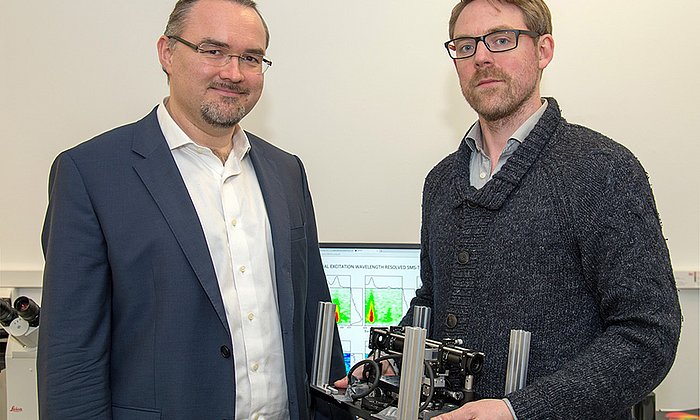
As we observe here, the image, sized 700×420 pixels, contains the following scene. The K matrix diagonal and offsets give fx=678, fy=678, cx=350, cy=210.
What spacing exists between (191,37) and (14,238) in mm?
1273

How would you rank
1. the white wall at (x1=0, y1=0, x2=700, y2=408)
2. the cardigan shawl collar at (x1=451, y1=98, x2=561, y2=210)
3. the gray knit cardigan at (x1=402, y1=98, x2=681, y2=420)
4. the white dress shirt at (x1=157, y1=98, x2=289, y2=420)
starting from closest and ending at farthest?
the gray knit cardigan at (x1=402, y1=98, x2=681, y2=420), the cardigan shawl collar at (x1=451, y1=98, x2=561, y2=210), the white dress shirt at (x1=157, y1=98, x2=289, y2=420), the white wall at (x1=0, y1=0, x2=700, y2=408)

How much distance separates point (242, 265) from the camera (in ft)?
5.01

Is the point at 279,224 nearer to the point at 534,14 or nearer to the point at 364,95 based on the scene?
the point at 534,14

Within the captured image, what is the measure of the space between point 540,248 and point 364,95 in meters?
1.24

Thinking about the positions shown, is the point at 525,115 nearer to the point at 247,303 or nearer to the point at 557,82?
the point at 247,303

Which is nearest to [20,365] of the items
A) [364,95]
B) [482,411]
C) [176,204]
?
[176,204]

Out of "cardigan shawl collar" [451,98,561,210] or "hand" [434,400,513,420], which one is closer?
"hand" [434,400,513,420]

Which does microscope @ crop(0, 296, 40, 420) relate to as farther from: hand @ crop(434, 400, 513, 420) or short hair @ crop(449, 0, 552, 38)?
short hair @ crop(449, 0, 552, 38)

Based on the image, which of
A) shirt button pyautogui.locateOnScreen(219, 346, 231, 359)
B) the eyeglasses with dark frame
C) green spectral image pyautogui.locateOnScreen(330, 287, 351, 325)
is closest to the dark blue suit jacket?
shirt button pyautogui.locateOnScreen(219, 346, 231, 359)

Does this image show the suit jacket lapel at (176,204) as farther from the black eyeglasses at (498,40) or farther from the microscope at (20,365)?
the microscope at (20,365)

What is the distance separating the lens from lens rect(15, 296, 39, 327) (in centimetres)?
195

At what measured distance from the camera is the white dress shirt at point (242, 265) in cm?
150

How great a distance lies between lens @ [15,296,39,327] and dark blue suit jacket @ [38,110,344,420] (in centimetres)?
57

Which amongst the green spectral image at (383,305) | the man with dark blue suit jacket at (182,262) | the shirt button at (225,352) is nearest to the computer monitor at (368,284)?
the green spectral image at (383,305)
